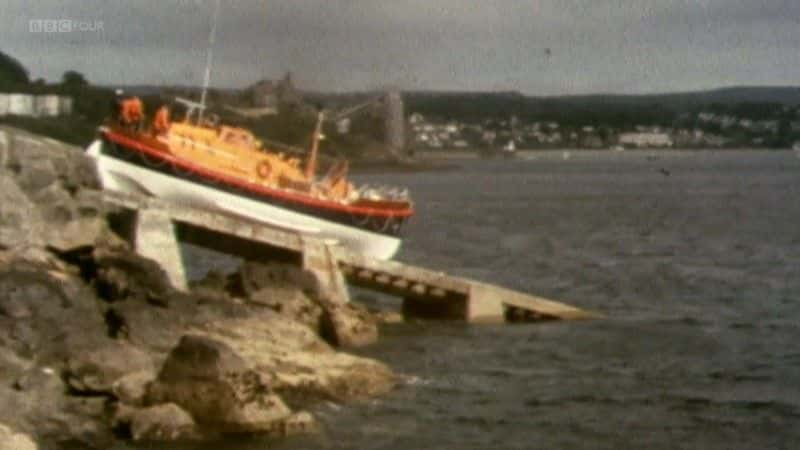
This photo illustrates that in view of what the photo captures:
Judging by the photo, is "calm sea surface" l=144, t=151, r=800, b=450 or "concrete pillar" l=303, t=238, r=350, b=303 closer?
"calm sea surface" l=144, t=151, r=800, b=450

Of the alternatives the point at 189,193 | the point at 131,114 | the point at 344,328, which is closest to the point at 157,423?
the point at 344,328

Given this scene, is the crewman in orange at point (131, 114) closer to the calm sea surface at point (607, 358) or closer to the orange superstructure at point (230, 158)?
the orange superstructure at point (230, 158)

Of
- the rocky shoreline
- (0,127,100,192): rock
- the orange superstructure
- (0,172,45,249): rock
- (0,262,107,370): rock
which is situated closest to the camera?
the rocky shoreline

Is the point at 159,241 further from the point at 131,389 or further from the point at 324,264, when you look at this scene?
the point at 131,389

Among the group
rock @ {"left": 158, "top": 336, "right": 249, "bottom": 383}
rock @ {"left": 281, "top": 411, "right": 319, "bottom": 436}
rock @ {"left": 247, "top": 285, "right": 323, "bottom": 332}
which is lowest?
rock @ {"left": 281, "top": 411, "right": 319, "bottom": 436}

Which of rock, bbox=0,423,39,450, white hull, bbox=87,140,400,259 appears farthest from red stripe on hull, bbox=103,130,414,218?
rock, bbox=0,423,39,450

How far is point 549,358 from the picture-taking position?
3198 centimetres

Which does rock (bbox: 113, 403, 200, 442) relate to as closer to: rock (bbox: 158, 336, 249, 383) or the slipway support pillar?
rock (bbox: 158, 336, 249, 383)

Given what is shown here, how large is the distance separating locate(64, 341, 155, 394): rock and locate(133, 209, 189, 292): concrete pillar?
6.79 metres

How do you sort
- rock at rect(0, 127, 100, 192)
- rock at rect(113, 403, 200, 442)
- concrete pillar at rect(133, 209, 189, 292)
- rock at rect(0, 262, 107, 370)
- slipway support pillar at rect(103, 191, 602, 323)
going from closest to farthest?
rock at rect(113, 403, 200, 442) → rock at rect(0, 262, 107, 370) → rock at rect(0, 127, 100, 192) → concrete pillar at rect(133, 209, 189, 292) → slipway support pillar at rect(103, 191, 602, 323)

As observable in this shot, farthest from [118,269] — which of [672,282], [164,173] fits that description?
[672,282]

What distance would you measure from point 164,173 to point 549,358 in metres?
9.03

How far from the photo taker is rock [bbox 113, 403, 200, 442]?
22125 mm

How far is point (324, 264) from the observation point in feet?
111
